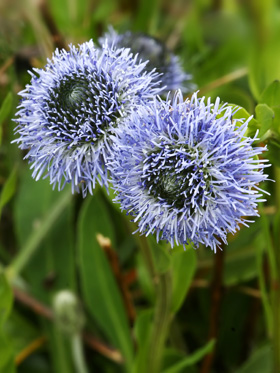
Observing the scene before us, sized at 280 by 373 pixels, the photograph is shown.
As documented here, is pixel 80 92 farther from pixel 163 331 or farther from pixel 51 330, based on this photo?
pixel 51 330

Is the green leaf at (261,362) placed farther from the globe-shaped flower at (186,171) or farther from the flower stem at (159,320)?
the globe-shaped flower at (186,171)

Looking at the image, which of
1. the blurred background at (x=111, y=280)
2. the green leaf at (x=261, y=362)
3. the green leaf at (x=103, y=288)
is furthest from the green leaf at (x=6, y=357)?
the green leaf at (x=261, y=362)

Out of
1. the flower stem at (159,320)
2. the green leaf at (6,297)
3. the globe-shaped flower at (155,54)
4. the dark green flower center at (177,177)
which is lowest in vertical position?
the flower stem at (159,320)

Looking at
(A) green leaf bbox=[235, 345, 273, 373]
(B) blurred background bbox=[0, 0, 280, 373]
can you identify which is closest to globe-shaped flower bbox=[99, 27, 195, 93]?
(B) blurred background bbox=[0, 0, 280, 373]

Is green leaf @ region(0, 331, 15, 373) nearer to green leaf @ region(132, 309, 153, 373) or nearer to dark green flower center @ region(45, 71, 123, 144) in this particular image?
green leaf @ region(132, 309, 153, 373)

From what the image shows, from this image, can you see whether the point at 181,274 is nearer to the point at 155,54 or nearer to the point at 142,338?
the point at 142,338

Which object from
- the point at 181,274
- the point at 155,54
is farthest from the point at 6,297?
the point at 155,54
